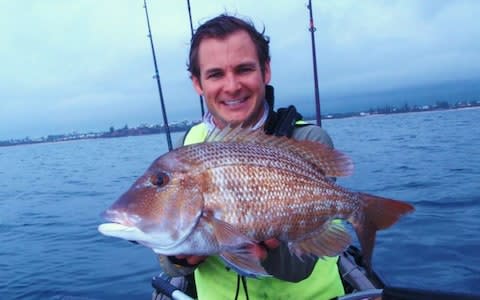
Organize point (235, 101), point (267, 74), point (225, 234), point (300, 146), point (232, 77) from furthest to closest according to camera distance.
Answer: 1. point (267, 74)
2. point (235, 101)
3. point (232, 77)
4. point (300, 146)
5. point (225, 234)

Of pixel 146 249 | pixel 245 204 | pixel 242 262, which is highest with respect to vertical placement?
pixel 245 204

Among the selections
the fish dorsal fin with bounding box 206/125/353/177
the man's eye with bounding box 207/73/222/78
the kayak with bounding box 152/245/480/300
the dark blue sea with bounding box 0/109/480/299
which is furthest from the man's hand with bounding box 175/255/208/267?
the dark blue sea with bounding box 0/109/480/299

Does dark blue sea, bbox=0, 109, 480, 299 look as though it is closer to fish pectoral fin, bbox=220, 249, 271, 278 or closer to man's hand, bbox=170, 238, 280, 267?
man's hand, bbox=170, 238, 280, 267

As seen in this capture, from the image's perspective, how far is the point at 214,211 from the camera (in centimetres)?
234

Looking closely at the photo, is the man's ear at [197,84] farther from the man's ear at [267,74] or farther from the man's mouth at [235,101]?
the man's ear at [267,74]

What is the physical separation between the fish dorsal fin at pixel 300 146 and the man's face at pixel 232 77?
483 mm

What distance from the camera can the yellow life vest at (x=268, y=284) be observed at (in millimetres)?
3287

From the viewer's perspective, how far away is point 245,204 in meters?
2.38

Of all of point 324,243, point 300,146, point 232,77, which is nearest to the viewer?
point 324,243

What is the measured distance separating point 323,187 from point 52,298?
24.3 ft

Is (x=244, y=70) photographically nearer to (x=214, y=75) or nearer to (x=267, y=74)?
(x=214, y=75)

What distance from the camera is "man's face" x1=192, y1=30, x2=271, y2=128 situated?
3133mm

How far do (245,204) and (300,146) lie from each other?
27.1 inches

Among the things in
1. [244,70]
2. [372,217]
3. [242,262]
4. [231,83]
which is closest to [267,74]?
[244,70]
